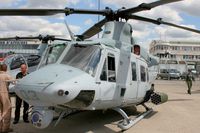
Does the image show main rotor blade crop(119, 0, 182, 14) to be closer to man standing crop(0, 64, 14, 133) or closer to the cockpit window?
man standing crop(0, 64, 14, 133)

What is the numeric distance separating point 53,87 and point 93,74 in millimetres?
1496

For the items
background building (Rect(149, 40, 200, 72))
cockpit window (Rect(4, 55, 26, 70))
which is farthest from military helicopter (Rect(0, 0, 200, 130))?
background building (Rect(149, 40, 200, 72))

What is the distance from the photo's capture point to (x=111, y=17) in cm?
1014

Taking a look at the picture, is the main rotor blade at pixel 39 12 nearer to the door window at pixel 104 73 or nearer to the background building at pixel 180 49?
the door window at pixel 104 73

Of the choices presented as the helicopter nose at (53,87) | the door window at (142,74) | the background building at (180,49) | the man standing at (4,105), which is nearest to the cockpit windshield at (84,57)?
the helicopter nose at (53,87)

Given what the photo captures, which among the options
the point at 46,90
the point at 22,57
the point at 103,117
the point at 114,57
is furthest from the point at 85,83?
the point at 22,57

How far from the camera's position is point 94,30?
11.7m

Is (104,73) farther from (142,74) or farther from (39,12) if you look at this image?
(142,74)

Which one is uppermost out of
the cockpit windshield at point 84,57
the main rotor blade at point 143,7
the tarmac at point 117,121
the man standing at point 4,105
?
the main rotor blade at point 143,7

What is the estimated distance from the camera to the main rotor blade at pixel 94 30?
36.5 ft

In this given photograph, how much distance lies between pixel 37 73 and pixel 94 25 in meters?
4.56

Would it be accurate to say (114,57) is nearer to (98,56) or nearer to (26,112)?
(98,56)

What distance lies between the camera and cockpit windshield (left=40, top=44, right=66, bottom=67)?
27.6ft

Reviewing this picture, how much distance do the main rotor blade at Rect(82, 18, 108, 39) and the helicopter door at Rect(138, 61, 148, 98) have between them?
1844 mm
